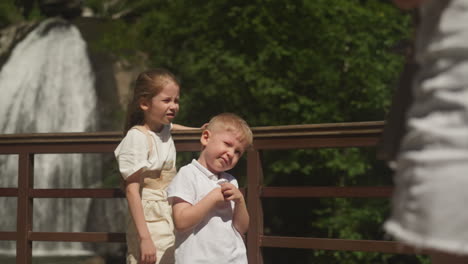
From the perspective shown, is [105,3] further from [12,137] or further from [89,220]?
[12,137]

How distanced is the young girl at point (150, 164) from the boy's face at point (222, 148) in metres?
0.38

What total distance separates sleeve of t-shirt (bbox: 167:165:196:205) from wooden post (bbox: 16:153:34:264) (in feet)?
6.56

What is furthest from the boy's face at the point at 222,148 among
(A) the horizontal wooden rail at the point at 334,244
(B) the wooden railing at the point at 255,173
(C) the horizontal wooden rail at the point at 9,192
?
(C) the horizontal wooden rail at the point at 9,192

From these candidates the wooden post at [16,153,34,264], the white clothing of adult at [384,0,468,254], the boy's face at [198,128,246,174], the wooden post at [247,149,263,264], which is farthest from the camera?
the wooden post at [16,153,34,264]

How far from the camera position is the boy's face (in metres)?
3.11

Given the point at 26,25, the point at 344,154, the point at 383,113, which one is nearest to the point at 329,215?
the point at 344,154

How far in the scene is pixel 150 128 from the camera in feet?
11.7

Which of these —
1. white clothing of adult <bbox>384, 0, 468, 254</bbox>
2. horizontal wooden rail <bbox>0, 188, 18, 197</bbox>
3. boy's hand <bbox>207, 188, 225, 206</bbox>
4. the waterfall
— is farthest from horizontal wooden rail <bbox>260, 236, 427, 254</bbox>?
the waterfall

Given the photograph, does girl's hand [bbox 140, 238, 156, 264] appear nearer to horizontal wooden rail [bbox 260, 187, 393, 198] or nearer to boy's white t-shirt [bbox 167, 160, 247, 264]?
boy's white t-shirt [bbox 167, 160, 247, 264]

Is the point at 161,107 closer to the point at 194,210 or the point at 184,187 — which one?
the point at 184,187

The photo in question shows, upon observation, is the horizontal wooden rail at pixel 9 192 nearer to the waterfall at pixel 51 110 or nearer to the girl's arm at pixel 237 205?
the girl's arm at pixel 237 205

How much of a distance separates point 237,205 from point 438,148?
161cm

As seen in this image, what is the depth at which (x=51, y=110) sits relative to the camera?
49.0ft

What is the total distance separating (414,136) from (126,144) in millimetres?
2032
